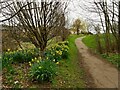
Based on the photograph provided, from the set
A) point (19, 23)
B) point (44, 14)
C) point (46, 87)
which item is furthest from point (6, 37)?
point (46, 87)

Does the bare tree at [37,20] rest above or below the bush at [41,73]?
above

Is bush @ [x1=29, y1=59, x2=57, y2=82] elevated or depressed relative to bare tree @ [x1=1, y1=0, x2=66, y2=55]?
depressed

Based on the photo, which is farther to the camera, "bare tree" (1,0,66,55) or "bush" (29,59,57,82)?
"bare tree" (1,0,66,55)

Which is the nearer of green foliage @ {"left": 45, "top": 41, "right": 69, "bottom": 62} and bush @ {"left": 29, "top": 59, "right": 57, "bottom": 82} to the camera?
bush @ {"left": 29, "top": 59, "right": 57, "bottom": 82}

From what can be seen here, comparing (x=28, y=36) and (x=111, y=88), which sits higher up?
(x=28, y=36)

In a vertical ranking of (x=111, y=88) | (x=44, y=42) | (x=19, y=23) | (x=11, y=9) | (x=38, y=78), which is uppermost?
(x=11, y=9)

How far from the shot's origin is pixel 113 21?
16062 mm

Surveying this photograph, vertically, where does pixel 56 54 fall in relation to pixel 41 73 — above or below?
above

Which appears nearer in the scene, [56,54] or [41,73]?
[41,73]

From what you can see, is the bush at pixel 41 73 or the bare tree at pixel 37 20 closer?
the bush at pixel 41 73

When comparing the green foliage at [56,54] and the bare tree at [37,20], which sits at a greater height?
the bare tree at [37,20]

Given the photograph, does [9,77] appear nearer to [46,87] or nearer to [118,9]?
[46,87]

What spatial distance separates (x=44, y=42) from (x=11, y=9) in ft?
6.95

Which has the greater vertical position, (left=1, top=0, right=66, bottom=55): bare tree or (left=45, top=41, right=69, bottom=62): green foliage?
(left=1, top=0, right=66, bottom=55): bare tree
